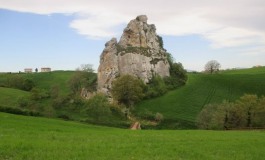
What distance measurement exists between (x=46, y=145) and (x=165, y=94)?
376 ft

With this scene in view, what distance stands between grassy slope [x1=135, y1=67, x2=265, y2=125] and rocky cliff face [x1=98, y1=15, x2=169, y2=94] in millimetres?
15148

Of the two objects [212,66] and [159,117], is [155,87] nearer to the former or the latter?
[159,117]

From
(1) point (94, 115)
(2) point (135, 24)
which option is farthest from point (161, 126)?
(2) point (135, 24)

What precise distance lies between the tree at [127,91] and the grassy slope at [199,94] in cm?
326

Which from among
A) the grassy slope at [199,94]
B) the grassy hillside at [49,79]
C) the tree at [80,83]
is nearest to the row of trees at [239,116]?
the grassy slope at [199,94]

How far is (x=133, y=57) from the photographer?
470ft

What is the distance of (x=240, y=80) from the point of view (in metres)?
141

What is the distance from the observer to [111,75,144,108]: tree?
404 feet

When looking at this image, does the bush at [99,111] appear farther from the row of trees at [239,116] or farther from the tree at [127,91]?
the tree at [127,91]

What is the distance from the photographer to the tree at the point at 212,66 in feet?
621

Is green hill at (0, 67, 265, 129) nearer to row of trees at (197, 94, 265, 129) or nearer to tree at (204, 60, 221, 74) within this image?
row of trees at (197, 94, 265, 129)

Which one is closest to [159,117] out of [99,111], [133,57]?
[99,111]

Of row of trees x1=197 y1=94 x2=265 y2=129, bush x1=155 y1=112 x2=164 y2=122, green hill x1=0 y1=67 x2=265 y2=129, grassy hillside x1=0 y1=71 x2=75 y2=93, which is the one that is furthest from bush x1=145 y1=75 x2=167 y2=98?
grassy hillside x1=0 y1=71 x2=75 y2=93

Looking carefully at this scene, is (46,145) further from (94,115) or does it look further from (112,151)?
(94,115)
